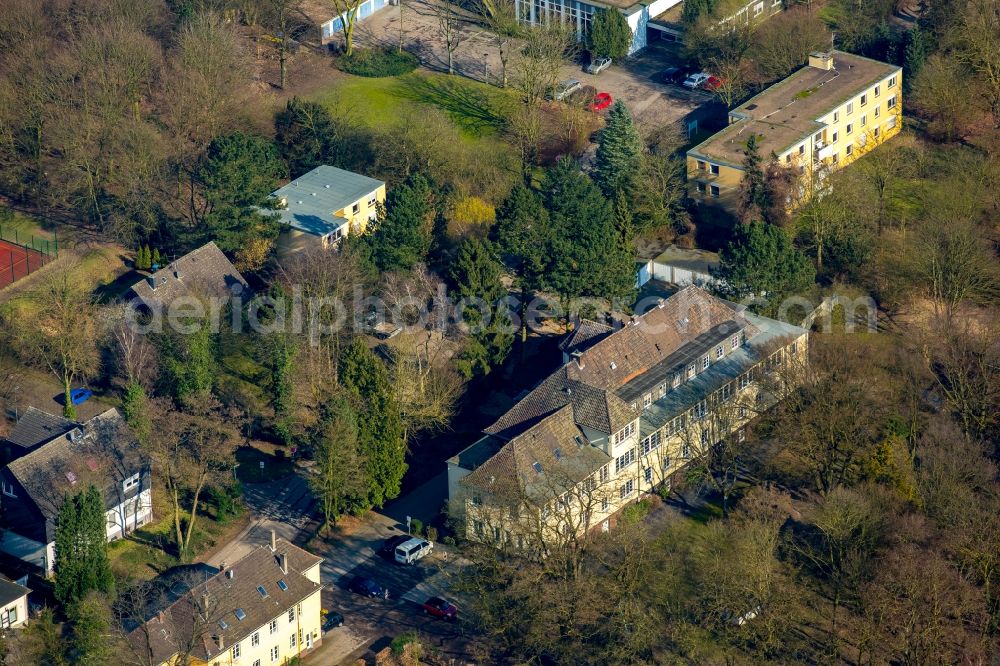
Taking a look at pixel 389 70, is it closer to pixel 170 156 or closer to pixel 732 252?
pixel 170 156

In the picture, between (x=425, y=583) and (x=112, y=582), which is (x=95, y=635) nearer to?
(x=112, y=582)

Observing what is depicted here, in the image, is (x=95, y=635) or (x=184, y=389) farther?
(x=184, y=389)

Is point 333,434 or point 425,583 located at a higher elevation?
point 333,434

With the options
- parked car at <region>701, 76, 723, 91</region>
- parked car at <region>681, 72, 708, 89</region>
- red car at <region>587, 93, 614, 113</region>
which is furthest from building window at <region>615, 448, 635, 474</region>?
parked car at <region>681, 72, 708, 89</region>

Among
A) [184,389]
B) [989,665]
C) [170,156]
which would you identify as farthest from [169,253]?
[989,665]

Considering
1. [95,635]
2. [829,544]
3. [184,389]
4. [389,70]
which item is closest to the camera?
[95,635]

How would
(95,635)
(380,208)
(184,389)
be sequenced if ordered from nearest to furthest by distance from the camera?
(95,635) < (184,389) < (380,208)
